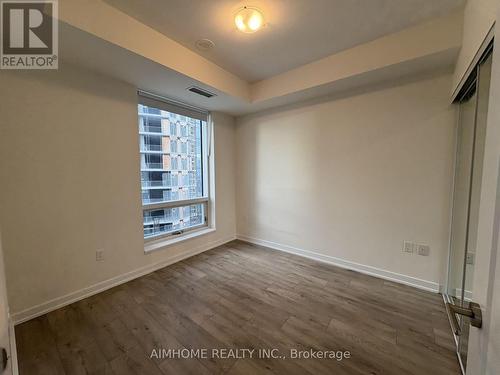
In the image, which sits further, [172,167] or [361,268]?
[172,167]

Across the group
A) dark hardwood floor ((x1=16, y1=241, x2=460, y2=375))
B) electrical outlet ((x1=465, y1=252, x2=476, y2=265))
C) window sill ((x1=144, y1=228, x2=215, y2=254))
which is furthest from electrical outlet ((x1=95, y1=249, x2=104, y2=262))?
electrical outlet ((x1=465, y1=252, x2=476, y2=265))

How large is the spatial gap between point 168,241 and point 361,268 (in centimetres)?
278

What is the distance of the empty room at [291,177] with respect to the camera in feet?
4.94

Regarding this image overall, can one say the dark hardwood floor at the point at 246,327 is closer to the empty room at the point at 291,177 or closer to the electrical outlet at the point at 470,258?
the empty room at the point at 291,177

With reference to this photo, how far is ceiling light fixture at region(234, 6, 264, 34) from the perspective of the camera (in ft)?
5.56

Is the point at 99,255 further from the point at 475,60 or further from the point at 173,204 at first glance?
the point at 475,60

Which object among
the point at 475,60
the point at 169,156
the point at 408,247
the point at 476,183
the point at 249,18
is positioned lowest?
the point at 408,247

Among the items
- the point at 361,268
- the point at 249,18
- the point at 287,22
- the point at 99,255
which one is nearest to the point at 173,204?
the point at 99,255

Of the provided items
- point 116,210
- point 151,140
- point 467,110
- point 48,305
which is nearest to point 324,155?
point 467,110

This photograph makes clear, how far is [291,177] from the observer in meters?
3.25

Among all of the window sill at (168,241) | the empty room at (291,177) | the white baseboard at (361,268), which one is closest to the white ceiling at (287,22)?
the empty room at (291,177)

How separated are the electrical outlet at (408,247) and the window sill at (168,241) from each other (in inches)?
111

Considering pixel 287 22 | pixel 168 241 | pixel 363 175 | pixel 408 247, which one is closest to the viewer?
pixel 287 22

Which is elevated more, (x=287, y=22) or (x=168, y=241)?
(x=287, y=22)
